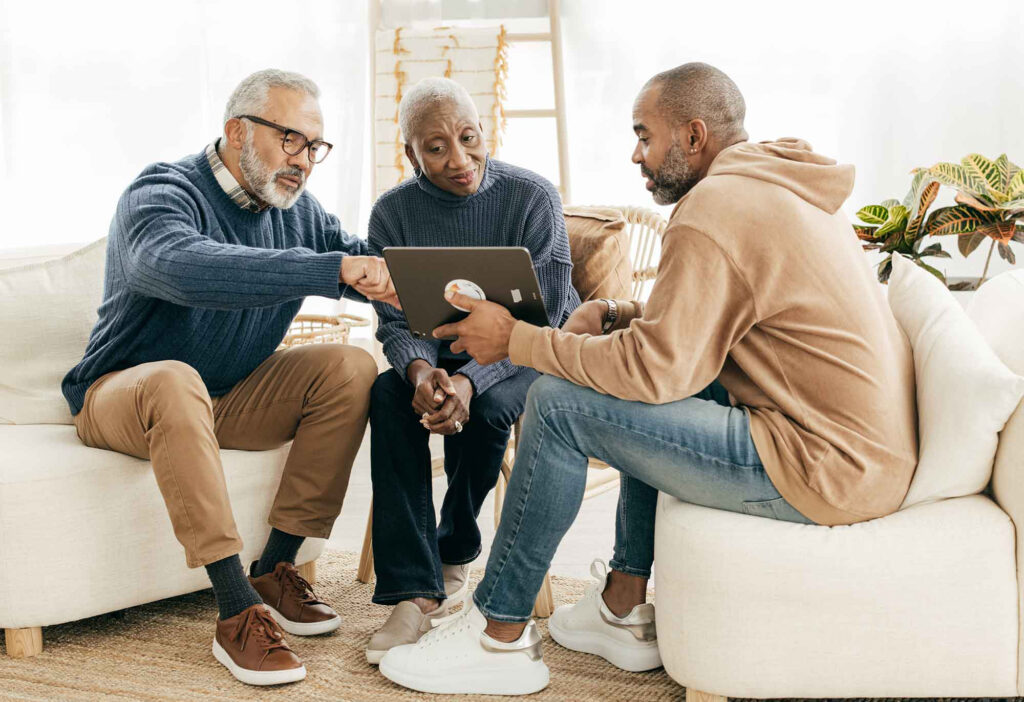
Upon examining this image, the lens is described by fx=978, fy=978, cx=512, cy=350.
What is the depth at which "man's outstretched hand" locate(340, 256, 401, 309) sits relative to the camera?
1.83 meters

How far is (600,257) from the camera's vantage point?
92.2 inches

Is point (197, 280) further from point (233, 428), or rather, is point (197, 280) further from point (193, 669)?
point (193, 669)

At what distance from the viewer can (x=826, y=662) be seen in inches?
57.9

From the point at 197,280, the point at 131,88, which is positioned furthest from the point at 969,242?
the point at 131,88

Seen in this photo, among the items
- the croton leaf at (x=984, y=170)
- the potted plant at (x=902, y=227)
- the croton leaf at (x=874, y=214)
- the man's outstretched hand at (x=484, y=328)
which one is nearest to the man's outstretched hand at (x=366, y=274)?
the man's outstretched hand at (x=484, y=328)

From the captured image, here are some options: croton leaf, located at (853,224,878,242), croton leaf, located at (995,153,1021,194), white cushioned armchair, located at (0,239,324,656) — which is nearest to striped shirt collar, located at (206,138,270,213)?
white cushioned armchair, located at (0,239,324,656)

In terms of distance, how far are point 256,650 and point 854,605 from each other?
1.01 m

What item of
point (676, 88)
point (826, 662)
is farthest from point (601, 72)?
point (826, 662)

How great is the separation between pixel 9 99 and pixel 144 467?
10.4ft

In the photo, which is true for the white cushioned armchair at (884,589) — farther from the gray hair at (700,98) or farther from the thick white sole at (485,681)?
the gray hair at (700,98)

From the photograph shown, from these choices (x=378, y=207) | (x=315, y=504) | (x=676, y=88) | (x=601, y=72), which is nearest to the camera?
(x=676, y=88)

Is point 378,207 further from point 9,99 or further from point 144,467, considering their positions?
point 9,99

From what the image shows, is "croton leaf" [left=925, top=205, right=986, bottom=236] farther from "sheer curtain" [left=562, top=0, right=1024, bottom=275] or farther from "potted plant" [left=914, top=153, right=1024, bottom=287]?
"sheer curtain" [left=562, top=0, right=1024, bottom=275]

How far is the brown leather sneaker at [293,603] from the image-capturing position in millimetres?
1956
